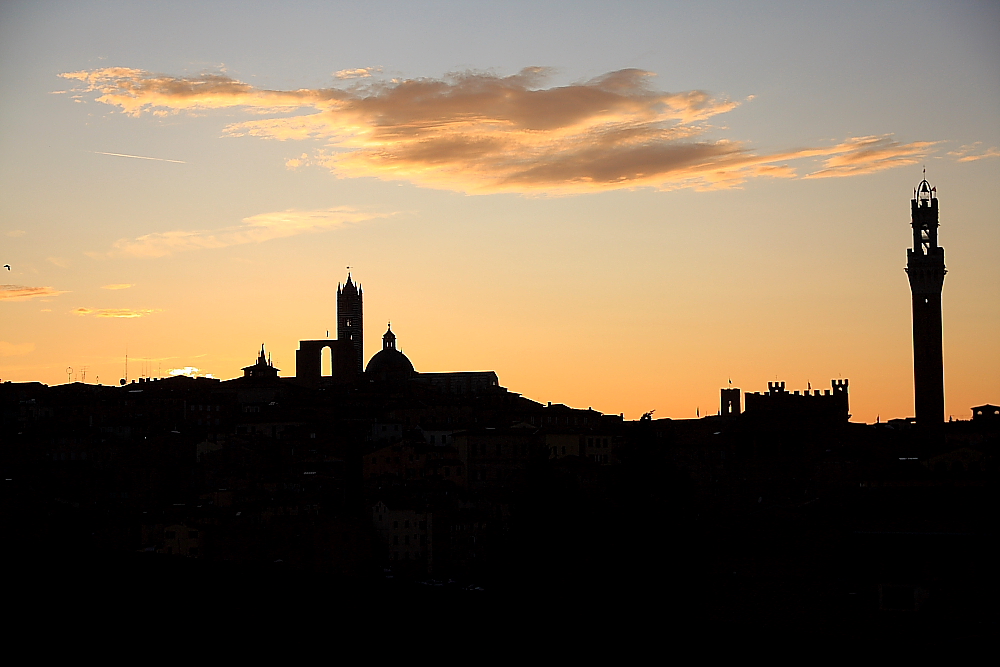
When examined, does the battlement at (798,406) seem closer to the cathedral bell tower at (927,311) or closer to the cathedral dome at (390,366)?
the cathedral bell tower at (927,311)

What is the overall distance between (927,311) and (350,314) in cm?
8923

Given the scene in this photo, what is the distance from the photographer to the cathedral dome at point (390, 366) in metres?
120

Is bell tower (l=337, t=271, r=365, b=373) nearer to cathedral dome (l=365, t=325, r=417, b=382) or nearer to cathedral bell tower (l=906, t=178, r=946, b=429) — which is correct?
cathedral dome (l=365, t=325, r=417, b=382)

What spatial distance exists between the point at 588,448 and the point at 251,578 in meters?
60.9

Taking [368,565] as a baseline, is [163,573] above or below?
above

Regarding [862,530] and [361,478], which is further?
[361,478]

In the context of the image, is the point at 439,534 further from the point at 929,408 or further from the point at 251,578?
the point at 251,578

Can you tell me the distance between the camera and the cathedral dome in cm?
12005

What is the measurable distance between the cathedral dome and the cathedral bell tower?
168ft

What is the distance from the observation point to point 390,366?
123 m

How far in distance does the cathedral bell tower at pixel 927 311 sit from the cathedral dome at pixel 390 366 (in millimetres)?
51200

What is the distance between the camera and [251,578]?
30.0 ft

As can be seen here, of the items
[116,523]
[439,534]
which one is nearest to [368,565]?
[439,534]

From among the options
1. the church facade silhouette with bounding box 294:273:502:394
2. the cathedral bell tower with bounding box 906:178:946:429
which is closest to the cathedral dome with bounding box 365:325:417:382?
the church facade silhouette with bounding box 294:273:502:394
